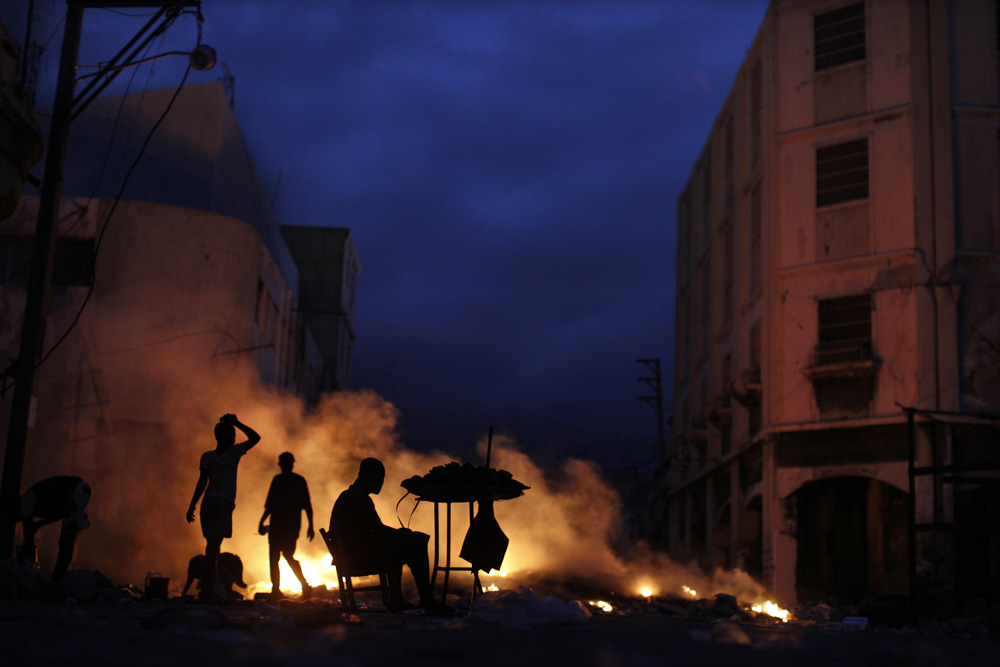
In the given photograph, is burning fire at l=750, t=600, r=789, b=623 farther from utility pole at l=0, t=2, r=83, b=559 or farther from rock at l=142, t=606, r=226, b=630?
rock at l=142, t=606, r=226, b=630

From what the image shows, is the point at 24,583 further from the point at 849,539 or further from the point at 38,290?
the point at 849,539

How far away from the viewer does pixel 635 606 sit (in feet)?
61.1

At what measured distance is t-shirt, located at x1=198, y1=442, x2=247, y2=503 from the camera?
1011 cm

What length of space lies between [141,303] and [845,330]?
1737 cm

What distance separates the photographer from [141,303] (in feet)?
77.5

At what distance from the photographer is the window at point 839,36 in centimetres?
2659

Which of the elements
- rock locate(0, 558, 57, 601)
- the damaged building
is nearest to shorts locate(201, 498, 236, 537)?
rock locate(0, 558, 57, 601)

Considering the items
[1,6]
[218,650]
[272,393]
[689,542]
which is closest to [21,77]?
[1,6]

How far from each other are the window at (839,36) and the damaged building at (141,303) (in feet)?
52.3

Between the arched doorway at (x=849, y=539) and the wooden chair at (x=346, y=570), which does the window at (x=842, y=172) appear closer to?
the arched doorway at (x=849, y=539)

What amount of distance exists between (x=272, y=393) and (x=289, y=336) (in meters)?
7.04

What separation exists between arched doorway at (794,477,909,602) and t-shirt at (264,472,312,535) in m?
17.5

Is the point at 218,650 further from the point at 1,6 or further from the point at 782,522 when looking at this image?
the point at 782,522

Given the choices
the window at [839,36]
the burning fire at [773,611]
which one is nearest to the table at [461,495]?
the burning fire at [773,611]
